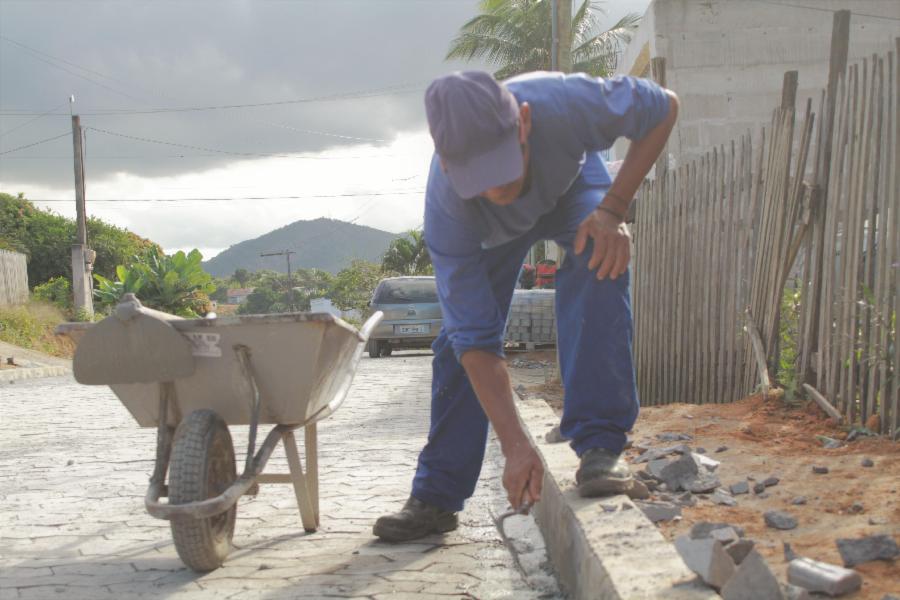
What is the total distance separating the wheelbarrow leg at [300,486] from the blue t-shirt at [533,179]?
99 centimetres

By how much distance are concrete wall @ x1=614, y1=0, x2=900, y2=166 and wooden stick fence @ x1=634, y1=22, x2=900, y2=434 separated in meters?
5.90

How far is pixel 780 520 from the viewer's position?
3.04 metres

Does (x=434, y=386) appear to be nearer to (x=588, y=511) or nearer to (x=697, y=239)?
(x=588, y=511)

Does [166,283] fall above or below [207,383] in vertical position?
above

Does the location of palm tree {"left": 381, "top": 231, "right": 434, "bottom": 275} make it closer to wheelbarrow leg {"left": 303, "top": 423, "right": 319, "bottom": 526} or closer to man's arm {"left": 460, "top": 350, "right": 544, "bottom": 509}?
wheelbarrow leg {"left": 303, "top": 423, "right": 319, "bottom": 526}

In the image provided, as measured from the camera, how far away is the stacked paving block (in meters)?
14.8

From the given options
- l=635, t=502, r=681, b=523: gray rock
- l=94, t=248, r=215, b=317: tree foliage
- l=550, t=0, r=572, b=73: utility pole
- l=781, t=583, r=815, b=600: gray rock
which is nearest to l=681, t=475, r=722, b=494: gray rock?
l=635, t=502, r=681, b=523: gray rock

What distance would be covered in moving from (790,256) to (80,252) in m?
26.0

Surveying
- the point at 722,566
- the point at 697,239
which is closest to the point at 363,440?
the point at 697,239

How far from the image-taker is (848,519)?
303cm

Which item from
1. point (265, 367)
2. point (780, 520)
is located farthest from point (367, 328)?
point (780, 520)

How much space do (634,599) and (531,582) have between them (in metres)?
1.00

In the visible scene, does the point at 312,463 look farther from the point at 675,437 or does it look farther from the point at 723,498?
the point at 675,437

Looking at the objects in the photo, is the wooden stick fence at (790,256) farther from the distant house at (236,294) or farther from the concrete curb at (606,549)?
the distant house at (236,294)
